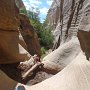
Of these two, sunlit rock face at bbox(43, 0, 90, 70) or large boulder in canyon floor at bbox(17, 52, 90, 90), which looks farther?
sunlit rock face at bbox(43, 0, 90, 70)

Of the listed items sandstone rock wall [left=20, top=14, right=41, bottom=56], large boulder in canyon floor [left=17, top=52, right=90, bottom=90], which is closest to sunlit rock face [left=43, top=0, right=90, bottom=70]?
large boulder in canyon floor [left=17, top=52, right=90, bottom=90]

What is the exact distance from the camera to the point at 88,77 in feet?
12.9

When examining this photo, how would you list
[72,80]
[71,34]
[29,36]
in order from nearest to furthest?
[72,80], [71,34], [29,36]

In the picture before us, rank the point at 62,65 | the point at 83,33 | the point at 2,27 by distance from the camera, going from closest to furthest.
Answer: the point at 83,33 → the point at 2,27 → the point at 62,65

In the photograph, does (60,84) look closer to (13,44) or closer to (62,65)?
(13,44)

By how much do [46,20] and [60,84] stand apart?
15.8 m

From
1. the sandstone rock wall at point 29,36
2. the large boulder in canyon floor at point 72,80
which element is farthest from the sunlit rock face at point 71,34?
the sandstone rock wall at point 29,36

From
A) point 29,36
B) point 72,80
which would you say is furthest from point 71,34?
point 29,36

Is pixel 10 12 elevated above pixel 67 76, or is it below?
above

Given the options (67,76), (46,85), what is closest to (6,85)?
(46,85)

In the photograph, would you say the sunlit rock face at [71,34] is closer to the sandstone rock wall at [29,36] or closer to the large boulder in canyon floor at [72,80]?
the large boulder in canyon floor at [72,80]

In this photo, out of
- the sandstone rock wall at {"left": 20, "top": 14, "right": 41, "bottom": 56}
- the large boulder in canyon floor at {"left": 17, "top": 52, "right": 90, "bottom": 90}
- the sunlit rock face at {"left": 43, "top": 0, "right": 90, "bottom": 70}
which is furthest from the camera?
the sandstone rock wall at {"left": 20, "top": 14, "right": 41, "bottom": 56}

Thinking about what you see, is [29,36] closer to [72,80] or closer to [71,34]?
[71,34]

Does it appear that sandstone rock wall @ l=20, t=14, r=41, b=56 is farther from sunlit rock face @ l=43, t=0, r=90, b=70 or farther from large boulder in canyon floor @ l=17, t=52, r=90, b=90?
large boulder in canyon floor @ l=17, t=52, r=90, b=90
